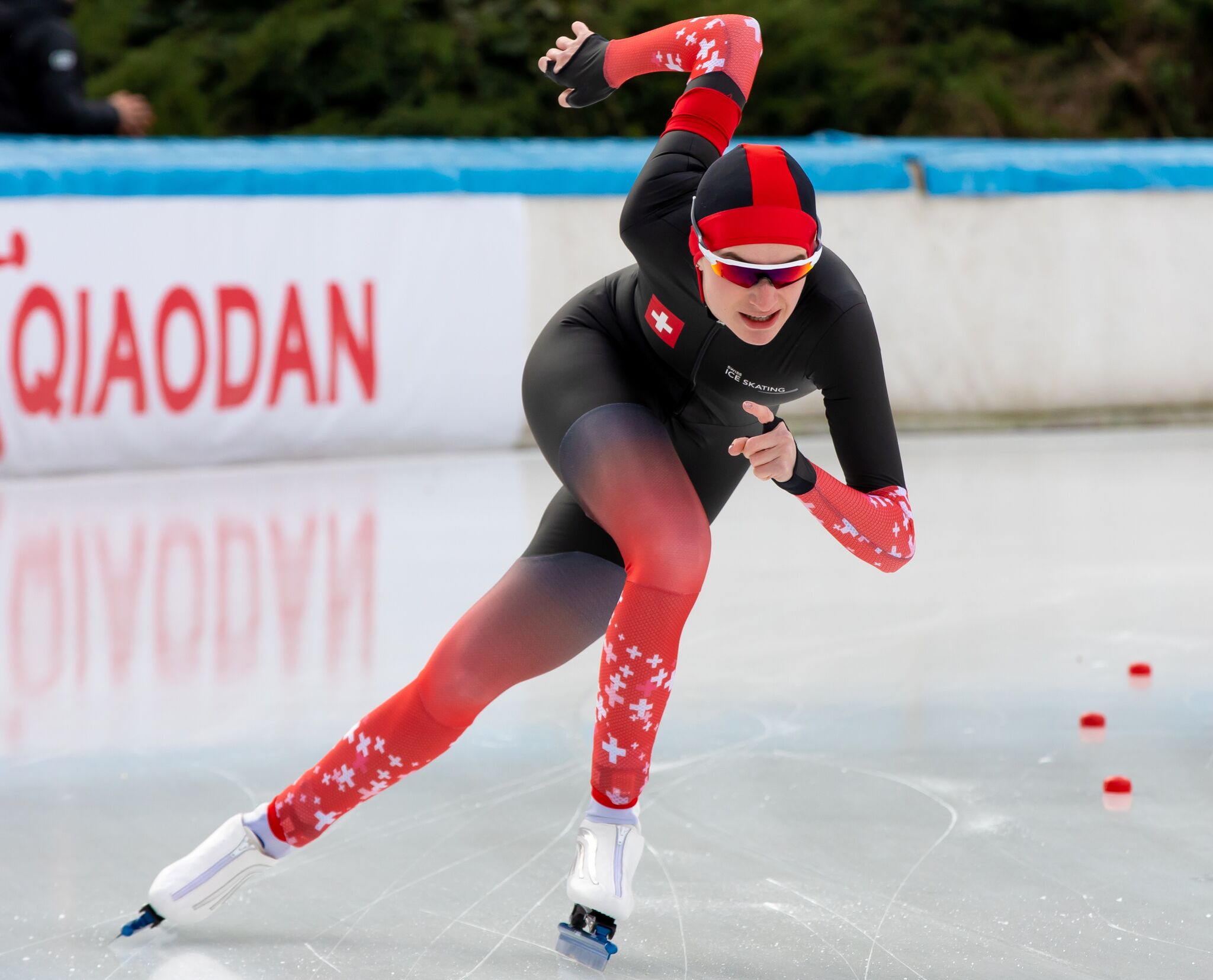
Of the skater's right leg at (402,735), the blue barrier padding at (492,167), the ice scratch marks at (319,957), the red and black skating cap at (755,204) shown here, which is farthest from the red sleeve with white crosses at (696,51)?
the blue barrier padding at (492,167)

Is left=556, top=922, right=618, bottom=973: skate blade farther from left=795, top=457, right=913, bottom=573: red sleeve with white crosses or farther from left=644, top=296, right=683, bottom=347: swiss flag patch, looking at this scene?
left=644, top=296, right=683, bottom=347: swiss flag patch

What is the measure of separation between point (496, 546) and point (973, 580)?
1355 mm

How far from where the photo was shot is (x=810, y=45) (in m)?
12.4

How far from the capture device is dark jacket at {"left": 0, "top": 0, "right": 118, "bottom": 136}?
6570 mm

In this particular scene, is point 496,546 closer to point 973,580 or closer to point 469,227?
point 973,580

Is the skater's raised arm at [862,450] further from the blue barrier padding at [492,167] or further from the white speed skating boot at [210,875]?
the blue barrier padding at [492,167]

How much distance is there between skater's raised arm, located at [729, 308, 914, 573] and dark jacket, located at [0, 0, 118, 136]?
18.9ft

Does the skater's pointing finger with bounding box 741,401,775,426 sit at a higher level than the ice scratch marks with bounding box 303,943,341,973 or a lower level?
higher

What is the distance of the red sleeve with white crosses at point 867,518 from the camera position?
5.54 ft

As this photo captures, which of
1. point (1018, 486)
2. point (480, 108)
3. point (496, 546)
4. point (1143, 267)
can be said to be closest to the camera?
point (496, 546)

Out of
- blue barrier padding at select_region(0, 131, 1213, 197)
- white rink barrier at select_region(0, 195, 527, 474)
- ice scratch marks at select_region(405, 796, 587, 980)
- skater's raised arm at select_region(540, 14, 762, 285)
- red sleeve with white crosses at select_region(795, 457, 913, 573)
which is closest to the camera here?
red sleeve with white crosses at select_region(795, 457, 913, 573)

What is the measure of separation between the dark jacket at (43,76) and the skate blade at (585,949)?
5.86 meters

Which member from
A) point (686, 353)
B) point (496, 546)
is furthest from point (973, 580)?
point (686, 353)

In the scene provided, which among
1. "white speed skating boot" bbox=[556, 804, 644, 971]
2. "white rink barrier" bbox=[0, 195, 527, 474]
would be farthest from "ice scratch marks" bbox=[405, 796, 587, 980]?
"white rink barrier" bbox=[0, 195, 527, 474]
